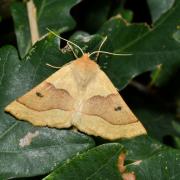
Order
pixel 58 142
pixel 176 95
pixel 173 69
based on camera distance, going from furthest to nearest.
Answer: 1. pixel 176 95
2. pixel 173 69
3. pixel 58 142

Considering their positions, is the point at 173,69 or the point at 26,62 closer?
the point at 26,62

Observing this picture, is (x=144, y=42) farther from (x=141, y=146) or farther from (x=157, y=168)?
(x=157, y=168)

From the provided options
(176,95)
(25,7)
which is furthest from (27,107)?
(176,95)

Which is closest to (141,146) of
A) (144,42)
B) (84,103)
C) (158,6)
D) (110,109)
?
(110,109)

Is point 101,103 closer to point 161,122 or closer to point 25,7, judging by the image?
point 25,7

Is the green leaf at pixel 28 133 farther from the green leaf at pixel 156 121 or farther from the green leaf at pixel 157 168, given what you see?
the green leaf at pixel 156 121

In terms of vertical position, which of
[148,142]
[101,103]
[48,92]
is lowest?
[148,142]
